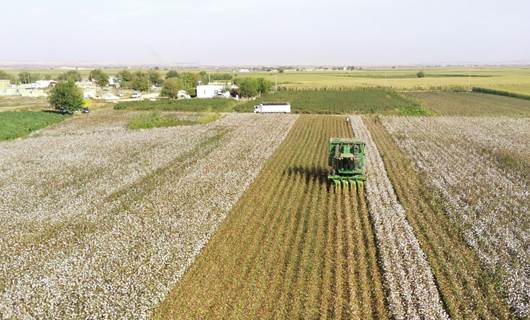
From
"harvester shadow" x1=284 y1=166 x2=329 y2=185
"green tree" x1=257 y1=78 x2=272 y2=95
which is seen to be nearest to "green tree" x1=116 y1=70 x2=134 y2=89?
"green tree" x1=257 y1=78 x2=272 y2=95

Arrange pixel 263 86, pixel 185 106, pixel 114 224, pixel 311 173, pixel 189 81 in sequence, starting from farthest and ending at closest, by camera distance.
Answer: pixel 189 81 < pixel 263 86 < pixel 185 106 < pixel 311 173 < pixel 114 224

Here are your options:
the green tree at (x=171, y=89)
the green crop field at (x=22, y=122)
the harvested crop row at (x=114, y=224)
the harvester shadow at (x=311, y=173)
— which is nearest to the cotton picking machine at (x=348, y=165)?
the harvester shadow at (x=311, y=173)

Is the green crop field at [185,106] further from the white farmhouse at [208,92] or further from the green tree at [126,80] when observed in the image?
the green tree at [126,80]

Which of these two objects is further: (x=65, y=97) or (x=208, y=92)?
(x=208, y=92)

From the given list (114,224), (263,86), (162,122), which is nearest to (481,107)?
(263,86)

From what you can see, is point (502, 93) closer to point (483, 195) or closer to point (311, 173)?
point (483, 195)

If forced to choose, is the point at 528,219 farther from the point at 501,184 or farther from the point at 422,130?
the point at 422,130
